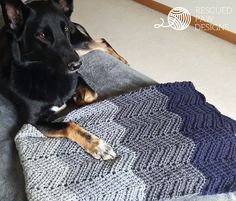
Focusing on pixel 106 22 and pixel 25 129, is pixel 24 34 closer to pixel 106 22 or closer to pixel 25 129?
pixel 25 129

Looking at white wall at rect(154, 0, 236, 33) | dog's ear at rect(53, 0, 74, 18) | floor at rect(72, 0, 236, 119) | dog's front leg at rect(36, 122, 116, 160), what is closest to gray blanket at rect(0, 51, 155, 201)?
dog's front leg at rect(36, 122, 116, 160)

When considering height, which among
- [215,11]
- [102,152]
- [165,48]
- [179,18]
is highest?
[215,11]

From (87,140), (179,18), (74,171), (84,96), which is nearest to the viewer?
(74,171)

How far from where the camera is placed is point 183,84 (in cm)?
125

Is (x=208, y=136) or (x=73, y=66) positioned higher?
(x=208, y=136)

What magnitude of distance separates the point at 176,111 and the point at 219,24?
1.77m

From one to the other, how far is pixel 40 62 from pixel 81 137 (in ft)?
1.34

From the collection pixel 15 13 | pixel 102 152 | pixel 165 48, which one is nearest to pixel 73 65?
pixel 15 13

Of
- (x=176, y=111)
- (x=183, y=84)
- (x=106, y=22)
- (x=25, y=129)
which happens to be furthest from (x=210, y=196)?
(x=106, y=22)

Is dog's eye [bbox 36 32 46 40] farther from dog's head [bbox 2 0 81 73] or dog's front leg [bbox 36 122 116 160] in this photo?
dog's front leg [bbox 36 122 116 160]

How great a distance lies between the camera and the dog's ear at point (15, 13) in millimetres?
1223

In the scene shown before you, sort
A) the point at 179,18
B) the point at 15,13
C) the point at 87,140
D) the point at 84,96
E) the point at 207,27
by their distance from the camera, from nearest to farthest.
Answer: the point at 87,140 → the point at 15,13 → the point at 84,96 → the point at 207,27 → the point at 179,18

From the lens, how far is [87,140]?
1066 millimetres

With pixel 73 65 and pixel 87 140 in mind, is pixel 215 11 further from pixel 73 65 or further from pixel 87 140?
pixel 87 140
